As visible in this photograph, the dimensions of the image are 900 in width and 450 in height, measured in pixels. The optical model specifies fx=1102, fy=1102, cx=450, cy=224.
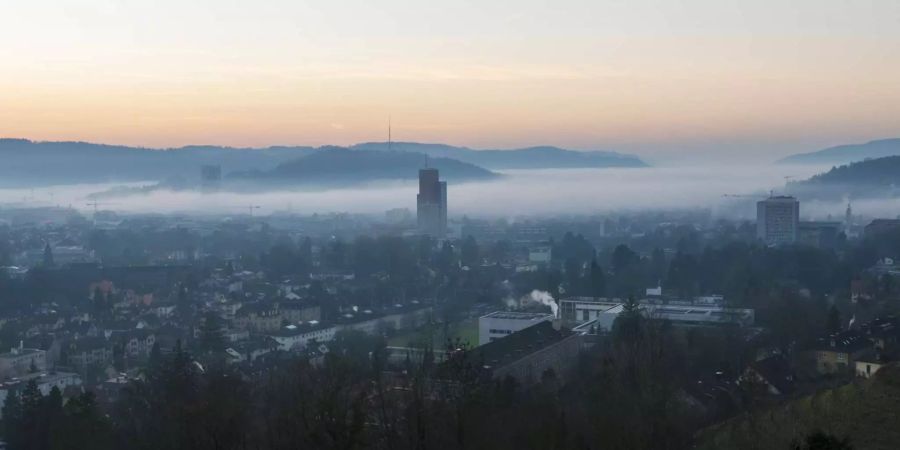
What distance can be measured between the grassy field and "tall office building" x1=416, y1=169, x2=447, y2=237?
104 feet

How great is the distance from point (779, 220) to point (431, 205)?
1912cm

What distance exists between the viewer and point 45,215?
72438 mm

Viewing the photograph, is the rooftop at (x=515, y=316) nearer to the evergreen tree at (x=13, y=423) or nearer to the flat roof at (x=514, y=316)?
the flat roof at (x=514, y=316)

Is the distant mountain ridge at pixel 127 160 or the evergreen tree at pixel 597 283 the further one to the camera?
the distant mountain ridge at pixel 127 160

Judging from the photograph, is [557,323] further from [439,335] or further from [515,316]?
[439,335]

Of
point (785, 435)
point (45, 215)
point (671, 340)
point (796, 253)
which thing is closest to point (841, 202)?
point (796, 253)

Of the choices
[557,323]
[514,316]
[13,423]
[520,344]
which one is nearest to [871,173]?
[557,323]

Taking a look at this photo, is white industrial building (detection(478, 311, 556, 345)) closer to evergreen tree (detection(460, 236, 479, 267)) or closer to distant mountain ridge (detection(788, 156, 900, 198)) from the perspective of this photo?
evergreen tree (detection(460, 236, 479, 267))

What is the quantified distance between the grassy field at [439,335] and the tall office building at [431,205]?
3179cm

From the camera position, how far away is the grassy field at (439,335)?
23.0 metres

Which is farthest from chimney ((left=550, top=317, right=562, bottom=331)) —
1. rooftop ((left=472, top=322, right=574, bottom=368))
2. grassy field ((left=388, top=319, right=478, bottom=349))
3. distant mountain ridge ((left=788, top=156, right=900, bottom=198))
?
distant mountain ridge ((left=788, top=156, right=900, bottom=198))

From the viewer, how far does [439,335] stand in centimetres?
2423

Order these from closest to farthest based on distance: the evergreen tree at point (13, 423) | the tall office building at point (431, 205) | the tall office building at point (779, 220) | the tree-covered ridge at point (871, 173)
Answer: the evergreen tree at point (13, 423) < the tall office building at point (779, 220) < the tall office building at point (431, 205) < the tree-covered ridge at point (871, 173)

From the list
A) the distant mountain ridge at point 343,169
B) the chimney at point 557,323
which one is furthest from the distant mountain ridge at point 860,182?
the chimney at point 557,323
